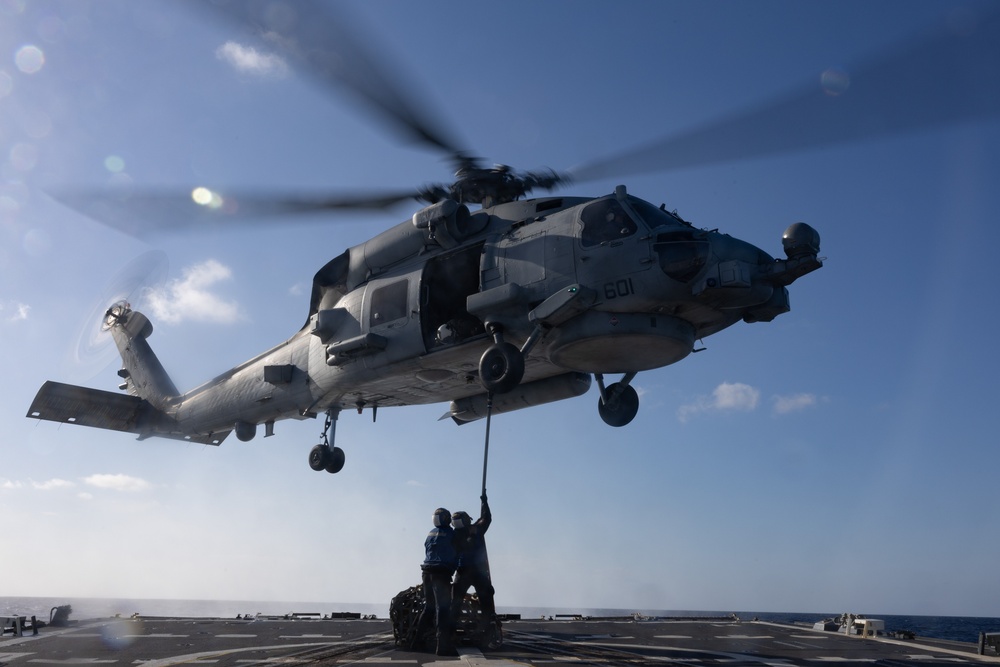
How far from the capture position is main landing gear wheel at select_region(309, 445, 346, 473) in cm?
1938

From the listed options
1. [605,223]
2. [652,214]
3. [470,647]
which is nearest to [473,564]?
[470,647]

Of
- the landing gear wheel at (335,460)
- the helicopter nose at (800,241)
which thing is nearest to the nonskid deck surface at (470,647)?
the landing gear wheel at (335,460)

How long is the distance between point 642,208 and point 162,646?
36.1 feet

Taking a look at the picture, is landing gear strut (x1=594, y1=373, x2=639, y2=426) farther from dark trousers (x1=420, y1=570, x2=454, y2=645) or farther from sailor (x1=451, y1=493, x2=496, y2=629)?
dark trousers (x1=420, y1=570, x2=454, y2=645)

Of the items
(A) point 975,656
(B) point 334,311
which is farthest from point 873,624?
(B) point 334,311

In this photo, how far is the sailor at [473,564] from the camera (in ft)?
36.0

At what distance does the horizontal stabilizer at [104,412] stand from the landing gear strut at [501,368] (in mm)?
10891

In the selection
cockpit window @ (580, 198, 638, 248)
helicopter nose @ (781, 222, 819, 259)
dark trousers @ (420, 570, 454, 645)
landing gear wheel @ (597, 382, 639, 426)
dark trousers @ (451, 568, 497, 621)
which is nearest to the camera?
dark trousers @ (420, 570, 454, 645)

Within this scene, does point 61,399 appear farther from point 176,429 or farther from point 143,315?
point 143,315

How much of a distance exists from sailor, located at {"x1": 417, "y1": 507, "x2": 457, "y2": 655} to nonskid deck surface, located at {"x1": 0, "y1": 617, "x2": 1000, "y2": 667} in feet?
1.63

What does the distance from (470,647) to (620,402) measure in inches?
235

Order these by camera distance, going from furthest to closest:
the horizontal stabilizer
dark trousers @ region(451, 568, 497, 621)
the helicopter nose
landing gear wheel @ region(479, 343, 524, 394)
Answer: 1. the horizontal stabilizer
2. landing gear wheel @ region(479, 343, 524, 394)
3. the helicopter nose
4. dark trousers @ region(451, 568, 497, 621)

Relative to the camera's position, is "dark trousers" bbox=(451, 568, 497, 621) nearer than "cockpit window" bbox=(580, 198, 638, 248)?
Yes

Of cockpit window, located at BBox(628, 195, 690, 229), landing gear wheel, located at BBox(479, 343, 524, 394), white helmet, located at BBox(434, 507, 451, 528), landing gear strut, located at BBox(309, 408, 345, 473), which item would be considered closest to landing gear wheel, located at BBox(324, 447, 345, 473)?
landing gear strut, located at BBox(309, 408, 345, 473)
